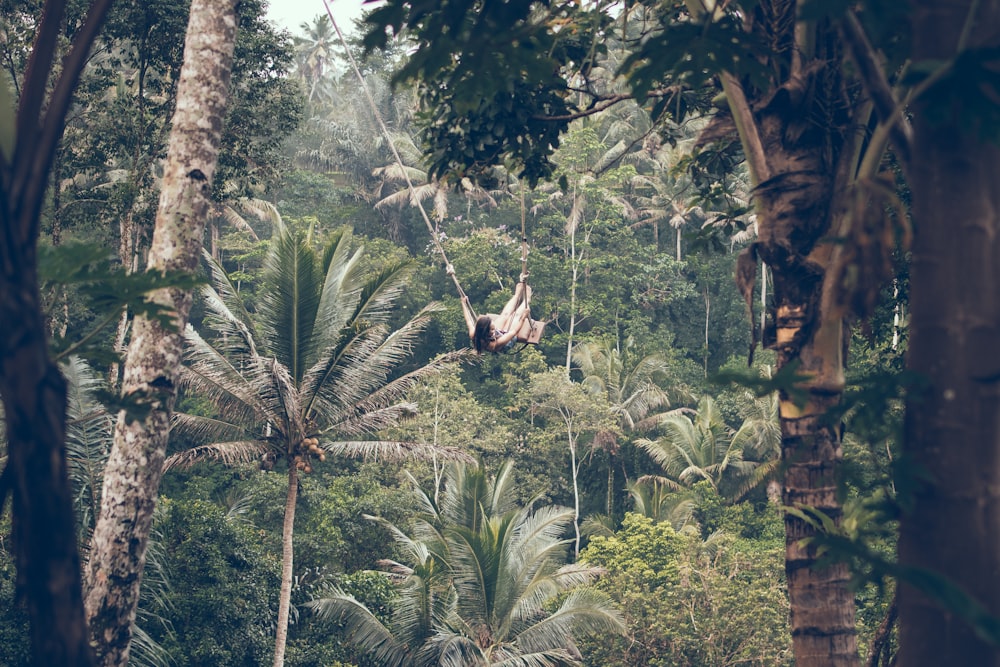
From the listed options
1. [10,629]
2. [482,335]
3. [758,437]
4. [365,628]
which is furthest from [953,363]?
[758,437]

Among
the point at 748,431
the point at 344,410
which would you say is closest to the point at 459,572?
the point at 344,410

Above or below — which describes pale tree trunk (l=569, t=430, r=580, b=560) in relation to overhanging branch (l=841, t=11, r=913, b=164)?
below

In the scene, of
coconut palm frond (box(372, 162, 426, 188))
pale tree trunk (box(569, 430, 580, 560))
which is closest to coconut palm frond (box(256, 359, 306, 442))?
pale tree trunk (box(569, 430, 580, 560))

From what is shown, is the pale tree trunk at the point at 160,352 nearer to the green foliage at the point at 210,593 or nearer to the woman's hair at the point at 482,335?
the woman's hair at the point at 482,335

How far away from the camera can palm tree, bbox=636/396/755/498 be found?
2031 centimetres

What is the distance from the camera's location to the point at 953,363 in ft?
5.26

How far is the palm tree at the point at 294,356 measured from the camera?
32.5ft

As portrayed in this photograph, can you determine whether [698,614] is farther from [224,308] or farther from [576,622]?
[224,308]

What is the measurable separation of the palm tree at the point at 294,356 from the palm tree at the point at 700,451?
10.8m

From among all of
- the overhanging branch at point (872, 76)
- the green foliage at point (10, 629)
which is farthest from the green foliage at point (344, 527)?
the overhanging branch at point (872, 76)

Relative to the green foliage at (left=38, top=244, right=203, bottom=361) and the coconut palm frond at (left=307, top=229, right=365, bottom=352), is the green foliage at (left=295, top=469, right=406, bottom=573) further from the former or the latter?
the green foliage at (left=38, top=244, right=203, bottom=361)

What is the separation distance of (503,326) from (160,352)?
3450 millimetres

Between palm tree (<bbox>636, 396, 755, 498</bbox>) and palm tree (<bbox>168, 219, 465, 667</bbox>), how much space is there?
Answer: 35.3ft

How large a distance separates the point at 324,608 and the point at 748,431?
36.8 ft
